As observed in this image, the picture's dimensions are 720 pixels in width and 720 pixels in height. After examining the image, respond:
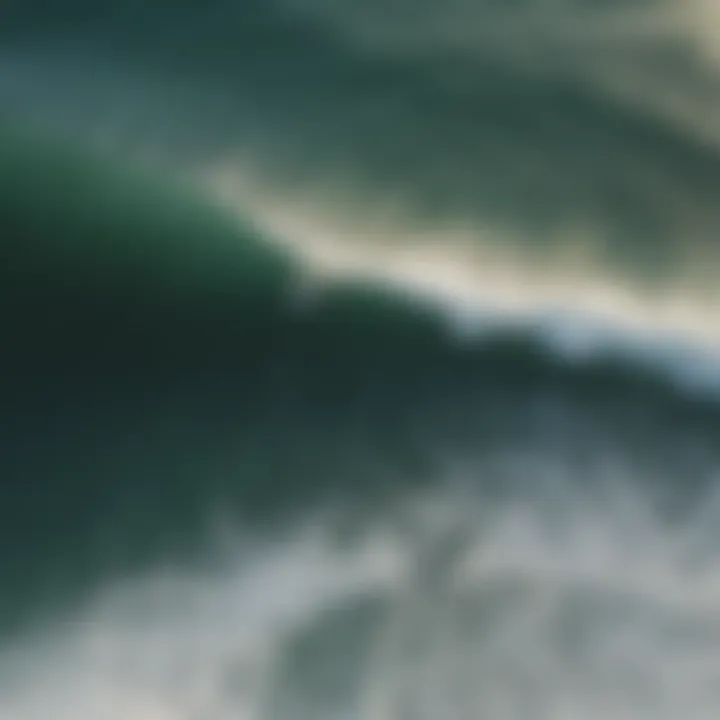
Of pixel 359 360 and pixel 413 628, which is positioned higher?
pixel 359 360

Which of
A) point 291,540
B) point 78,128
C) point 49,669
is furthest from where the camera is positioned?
point 78,128

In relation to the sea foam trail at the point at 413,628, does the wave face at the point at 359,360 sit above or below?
above

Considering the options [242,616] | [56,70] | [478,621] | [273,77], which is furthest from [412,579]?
[56,70]

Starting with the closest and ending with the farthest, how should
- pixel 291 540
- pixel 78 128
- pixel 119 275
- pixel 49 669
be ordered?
pixel 49 669, pixel 291 540, pixel 119 275, pixel 78 128

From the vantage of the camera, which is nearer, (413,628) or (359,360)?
(413,628)

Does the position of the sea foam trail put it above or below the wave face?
below

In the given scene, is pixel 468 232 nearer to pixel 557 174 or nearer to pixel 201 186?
pixel 557 174

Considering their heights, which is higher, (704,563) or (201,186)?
(201,186)

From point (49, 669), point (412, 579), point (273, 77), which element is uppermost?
point (273, 77)
